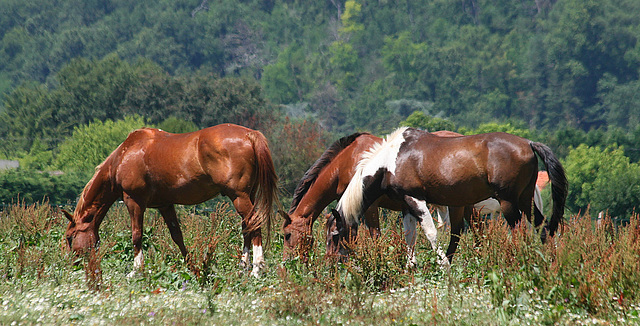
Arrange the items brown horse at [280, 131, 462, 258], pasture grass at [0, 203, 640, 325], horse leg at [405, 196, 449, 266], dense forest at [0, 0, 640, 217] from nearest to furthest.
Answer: pasture grass at [0, 203, 640, 325] < horse leg at [405, 196, 449, 266] < brown horse at [280, 131, 462, 258] < dense forest at [0, 0, 640, 217]

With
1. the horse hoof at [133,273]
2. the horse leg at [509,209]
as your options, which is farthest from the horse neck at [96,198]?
the horse leg at [509,209]

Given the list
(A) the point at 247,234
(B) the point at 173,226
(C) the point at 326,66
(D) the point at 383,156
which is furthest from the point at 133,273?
(C) the point at 326,66

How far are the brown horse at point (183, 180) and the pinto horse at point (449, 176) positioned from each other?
3.52 feet

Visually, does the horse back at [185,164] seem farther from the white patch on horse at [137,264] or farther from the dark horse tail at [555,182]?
the dark horse tail at [555,182]

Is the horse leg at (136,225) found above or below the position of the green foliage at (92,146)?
above

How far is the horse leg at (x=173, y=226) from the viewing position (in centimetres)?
918

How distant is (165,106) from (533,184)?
48717mm

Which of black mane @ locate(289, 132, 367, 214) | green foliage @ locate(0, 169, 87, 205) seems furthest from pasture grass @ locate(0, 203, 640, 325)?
green foliage @ locate(0, 169, 87, 205)

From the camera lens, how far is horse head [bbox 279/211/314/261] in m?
7.90

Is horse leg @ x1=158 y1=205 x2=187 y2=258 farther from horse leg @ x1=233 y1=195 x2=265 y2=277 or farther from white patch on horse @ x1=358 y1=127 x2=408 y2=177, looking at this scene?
white patch on horse @ x1=358 y1=127 x2=408 y2=177

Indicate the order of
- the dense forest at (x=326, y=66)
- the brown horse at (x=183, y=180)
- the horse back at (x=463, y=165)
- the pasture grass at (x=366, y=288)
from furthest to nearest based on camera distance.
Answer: the dense forest at (x=326, y=66) → the brown horse at (x=183, y=180) → the horse back at (x=463, y=165) → the pasture grass at (x=366, y=288)

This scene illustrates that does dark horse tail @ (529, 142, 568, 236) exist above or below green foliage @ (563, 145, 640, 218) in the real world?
above

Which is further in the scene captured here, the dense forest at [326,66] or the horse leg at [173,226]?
the dense forest at [326,66]

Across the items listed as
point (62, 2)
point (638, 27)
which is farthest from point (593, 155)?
point (62, 2)
